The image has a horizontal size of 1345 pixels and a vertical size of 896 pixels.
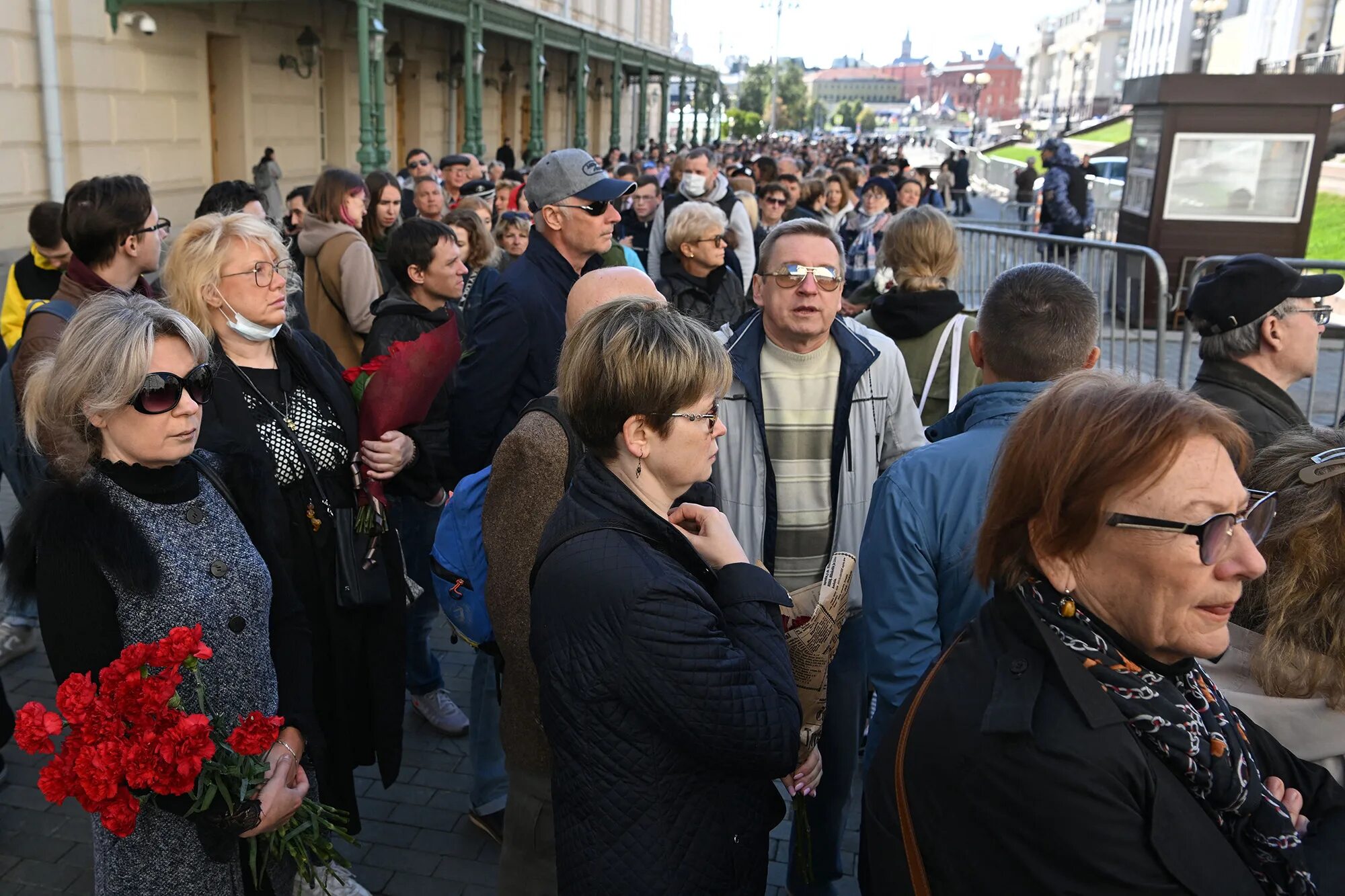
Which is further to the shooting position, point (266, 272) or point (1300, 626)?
point (266, 272)

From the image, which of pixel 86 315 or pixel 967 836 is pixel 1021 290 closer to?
pixel 967 836

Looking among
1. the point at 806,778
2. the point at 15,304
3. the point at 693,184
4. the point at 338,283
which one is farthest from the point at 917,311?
the point at 693,184

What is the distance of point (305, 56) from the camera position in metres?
16.4

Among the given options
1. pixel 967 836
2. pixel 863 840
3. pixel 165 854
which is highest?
pixel 967 836

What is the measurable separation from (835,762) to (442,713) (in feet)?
6.17

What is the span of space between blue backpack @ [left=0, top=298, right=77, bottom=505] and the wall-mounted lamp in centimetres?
1356

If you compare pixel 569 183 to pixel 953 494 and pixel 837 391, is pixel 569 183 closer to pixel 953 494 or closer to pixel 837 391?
pixel 837 391

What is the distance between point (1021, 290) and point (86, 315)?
2212mm

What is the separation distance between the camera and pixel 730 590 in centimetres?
199

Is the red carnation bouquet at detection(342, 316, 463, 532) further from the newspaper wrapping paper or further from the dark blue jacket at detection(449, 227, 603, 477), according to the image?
the newspaper wrapping paper

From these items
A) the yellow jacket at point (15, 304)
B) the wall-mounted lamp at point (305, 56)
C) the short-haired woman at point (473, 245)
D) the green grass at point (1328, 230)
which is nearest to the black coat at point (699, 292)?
the short-haired woman at point (473, 245)

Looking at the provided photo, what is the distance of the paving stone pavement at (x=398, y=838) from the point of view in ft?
11.0

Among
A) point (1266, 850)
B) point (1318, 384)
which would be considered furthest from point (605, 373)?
point (1318, 384)

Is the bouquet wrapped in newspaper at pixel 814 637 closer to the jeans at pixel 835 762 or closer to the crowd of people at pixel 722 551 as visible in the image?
the crowd of people at pixel 722 551
